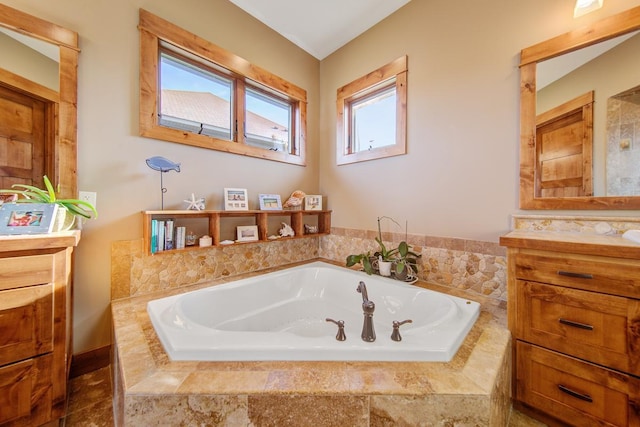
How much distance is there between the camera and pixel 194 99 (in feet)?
6.50

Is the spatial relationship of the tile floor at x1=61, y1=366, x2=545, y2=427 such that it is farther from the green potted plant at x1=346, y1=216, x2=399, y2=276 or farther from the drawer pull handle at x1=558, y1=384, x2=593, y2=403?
the green potted plant at x1=346, y1=216, x2=399, y2=276

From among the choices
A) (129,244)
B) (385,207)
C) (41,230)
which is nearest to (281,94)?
(385,207)

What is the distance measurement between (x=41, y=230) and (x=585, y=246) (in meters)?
2.50

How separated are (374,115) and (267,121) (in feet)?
3.66

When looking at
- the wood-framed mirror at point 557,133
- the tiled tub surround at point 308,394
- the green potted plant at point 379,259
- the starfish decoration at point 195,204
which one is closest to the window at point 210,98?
the starfish decoration at point 195,204

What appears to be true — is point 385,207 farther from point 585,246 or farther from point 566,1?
point 566,1

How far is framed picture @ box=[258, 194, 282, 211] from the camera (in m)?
2.22

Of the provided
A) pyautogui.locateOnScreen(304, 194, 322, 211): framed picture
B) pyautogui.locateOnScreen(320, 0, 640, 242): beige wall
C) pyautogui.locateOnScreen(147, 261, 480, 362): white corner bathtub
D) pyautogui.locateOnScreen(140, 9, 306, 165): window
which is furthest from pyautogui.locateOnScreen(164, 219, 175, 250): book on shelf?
pyautogui.locateOnScreen(320, 0, 640, 242): beige wall

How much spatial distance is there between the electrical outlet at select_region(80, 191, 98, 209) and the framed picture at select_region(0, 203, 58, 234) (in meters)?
0.27

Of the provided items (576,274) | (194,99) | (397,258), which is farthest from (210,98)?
(576,274)

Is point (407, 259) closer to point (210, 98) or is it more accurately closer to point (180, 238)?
point (180, 238)

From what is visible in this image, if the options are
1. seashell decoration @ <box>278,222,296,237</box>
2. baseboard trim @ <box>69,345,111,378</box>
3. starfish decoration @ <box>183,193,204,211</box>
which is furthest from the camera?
seashell decoration @ <box>278,222,296,237</box>

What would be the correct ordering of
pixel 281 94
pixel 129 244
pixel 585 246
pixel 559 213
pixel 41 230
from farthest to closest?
pixel 281 94
pixel 129 244
pixel 559 213
pixel 41 230
pixel 585 246

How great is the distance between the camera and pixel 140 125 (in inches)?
63.6
